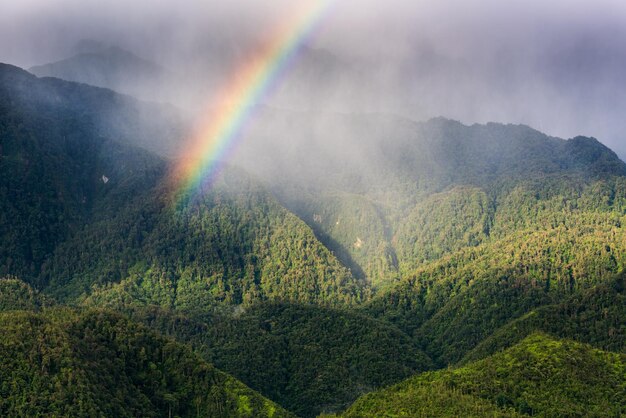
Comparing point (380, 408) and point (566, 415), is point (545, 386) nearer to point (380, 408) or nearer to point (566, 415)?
point (566, 415)

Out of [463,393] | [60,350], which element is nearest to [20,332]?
[60,350]

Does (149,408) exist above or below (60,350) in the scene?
below

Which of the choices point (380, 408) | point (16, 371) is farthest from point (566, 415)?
point (16, 371)

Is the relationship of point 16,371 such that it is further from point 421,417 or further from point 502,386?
point 502,386

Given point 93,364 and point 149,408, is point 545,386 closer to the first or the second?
point 149,408

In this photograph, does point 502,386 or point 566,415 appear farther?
point 502,386

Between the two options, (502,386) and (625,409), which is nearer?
(625,409)

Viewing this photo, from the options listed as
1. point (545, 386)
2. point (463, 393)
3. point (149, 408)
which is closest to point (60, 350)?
point (149, 408)

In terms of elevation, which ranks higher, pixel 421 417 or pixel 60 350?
pixel 60 350
